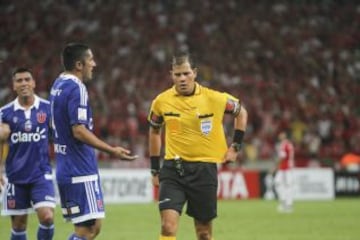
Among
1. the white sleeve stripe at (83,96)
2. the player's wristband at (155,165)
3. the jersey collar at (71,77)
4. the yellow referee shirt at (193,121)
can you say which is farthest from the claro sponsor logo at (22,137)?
the white sleeve stripe at (83,96)

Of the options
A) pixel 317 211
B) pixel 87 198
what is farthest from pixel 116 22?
pixel 87 198

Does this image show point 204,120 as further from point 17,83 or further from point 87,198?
point 17,83

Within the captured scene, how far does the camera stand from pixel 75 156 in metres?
8.71

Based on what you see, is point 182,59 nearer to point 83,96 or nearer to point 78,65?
point 78,65

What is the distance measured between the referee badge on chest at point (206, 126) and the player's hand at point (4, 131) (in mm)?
2590

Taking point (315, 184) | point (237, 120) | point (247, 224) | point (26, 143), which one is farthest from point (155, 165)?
point (315, 184)

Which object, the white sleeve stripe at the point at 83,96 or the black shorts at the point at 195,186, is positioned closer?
the white sleeve stripe at the point at 83,96

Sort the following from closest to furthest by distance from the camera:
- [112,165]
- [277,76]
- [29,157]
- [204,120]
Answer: [204,120] → [29,157] → [112,165] → [277,76]

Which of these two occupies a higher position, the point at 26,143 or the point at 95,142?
the point at 26,143

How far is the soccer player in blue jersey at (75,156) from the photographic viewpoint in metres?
8.61

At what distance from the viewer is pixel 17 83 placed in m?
11.2

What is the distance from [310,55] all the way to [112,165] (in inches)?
401

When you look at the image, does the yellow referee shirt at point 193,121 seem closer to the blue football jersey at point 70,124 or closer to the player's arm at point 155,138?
the player's arm at point 155,138

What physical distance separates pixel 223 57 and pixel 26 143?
71.9 ft
